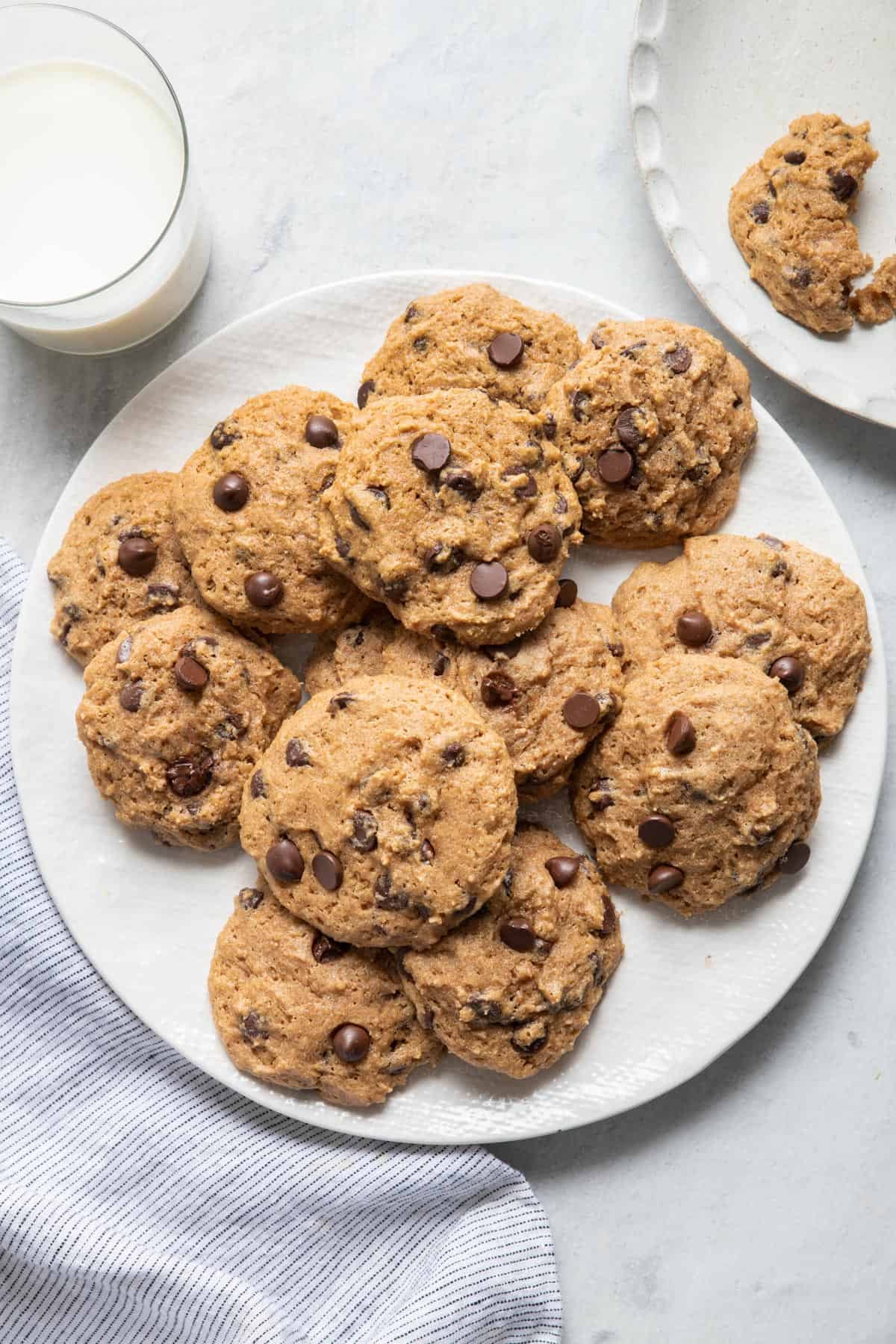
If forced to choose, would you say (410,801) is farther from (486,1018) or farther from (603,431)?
(603,431)

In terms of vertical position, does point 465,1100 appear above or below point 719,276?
below

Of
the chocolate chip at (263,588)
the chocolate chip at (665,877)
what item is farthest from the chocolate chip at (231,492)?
the chocolate chip at (665,877)

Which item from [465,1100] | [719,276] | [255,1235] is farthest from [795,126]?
[255,1235]

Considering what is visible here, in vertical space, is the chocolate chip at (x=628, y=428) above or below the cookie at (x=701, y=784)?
above

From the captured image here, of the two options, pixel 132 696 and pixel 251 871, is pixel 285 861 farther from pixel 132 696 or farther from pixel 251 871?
pixel 132 696

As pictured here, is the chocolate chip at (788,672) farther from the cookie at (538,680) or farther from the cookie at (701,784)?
the cookie at (538,680)

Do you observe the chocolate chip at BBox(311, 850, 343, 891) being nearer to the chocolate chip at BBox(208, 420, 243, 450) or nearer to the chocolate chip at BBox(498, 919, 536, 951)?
the chocolate chip at BBox(498, 919, 536, 951)

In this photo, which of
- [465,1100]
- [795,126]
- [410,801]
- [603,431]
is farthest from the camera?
[795,126]
